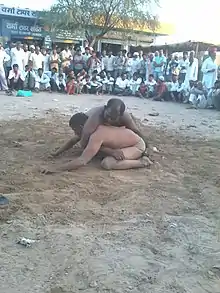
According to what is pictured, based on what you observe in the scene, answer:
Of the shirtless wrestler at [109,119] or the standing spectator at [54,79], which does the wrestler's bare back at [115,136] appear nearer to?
the shirtless wrestler at [109,119]

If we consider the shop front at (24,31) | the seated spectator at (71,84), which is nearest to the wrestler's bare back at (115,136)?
the seated spectator at (71,84)

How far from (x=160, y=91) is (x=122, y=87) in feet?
5.51

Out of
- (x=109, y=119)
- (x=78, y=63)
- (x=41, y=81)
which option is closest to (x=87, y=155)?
(x=109, y=119)

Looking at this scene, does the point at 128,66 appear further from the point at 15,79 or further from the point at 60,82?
the point at 15,79

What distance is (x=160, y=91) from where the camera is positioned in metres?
15.3

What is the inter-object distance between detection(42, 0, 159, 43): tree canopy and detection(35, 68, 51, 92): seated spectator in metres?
7.90

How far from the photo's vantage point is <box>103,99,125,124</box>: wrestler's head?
4.61 metres

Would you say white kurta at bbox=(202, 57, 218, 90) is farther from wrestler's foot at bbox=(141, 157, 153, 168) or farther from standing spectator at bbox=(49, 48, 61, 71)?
wrestler's foot at bbox=(141, 157, 153, 168)

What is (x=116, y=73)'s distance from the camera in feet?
55.9

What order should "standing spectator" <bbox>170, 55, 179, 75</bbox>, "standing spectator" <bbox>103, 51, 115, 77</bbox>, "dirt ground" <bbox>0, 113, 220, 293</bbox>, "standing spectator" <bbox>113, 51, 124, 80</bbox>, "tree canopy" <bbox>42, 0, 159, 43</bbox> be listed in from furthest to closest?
1. "tree canopy" <bbox>42, 0, 159, 43</bbox>
2. "standing spectator" <bbox>103, 51, 115, 77</bbox>
3. "standing spectator" <bbox>113, 51, 124, 80</bbox>
4. "standing spectator" <bbox>170, 55, 179, 75</bbox>
5. "dirt ground" <bbox>0, 113, 220, 293</bbox>

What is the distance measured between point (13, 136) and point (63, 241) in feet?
12.7

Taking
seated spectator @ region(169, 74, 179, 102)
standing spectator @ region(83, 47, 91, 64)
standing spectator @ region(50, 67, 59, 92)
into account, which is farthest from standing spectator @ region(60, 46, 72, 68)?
seated spectator @ region(169, 74, 179, 102)

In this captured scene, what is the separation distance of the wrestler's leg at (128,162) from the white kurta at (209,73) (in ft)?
31.8

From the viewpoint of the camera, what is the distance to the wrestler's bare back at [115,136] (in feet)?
15.6
